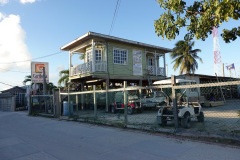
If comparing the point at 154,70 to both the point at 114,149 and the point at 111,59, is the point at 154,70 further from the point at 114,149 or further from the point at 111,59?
the point at 114,149

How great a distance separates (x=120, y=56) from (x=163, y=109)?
10920 millimetres

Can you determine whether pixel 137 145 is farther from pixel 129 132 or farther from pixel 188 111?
pixel 188 111

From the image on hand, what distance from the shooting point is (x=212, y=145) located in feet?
16.7

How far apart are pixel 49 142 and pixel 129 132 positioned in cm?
286

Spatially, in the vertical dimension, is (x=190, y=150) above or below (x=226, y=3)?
below

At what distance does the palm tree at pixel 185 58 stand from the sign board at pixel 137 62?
1630 centimetres

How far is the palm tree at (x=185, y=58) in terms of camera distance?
32.7 metres

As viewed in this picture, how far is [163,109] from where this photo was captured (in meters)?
7.50

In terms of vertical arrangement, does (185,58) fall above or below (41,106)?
above

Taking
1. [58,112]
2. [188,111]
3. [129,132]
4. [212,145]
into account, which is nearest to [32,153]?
[129,132]

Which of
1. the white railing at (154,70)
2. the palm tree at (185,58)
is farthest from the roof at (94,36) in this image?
the palm tree at (185,58)

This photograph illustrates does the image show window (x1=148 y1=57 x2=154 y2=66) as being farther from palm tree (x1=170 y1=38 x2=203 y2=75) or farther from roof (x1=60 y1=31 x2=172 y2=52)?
palm tree (x1=170 y1=38 x2=203 y2=75)

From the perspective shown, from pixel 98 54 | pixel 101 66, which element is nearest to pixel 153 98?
pixel 101 66

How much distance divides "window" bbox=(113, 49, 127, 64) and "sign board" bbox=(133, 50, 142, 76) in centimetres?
109
